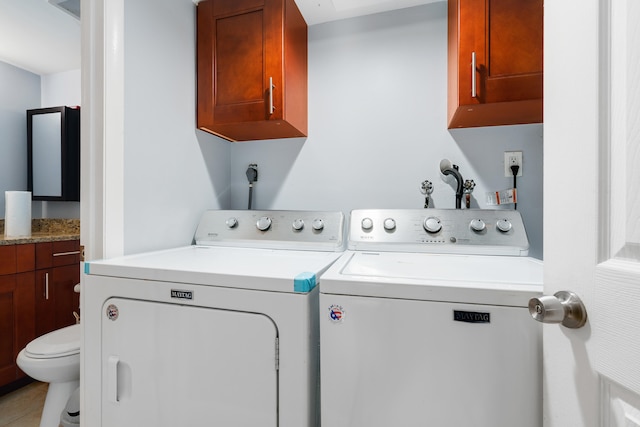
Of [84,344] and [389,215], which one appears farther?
[389,215]

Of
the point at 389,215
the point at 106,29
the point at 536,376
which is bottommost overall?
the point at 536,376

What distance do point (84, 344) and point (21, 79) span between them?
9.79ft

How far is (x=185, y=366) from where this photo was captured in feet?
2.97

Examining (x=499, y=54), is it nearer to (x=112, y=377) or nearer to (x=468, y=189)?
(x=468, y=189)

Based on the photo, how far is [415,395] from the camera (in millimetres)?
743

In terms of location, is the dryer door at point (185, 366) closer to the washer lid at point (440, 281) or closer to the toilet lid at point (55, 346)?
the washer lid at point (440, 281)

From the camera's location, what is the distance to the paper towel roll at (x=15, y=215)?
2236 millimetres

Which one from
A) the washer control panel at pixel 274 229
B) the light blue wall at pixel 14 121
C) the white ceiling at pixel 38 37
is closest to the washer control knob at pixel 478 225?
the washer control panel at pixel 274 229

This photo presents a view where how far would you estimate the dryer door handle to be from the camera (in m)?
0.98

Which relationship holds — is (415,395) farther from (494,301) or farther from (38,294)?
(38,294)

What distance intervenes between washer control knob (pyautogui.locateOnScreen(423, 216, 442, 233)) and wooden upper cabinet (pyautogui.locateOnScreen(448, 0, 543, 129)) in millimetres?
509

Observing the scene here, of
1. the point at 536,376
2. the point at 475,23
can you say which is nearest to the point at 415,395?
the point at 536,376

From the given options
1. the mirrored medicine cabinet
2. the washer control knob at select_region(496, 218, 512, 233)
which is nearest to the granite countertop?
the mirrored medicine cabinet

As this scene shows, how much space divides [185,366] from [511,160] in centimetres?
171
